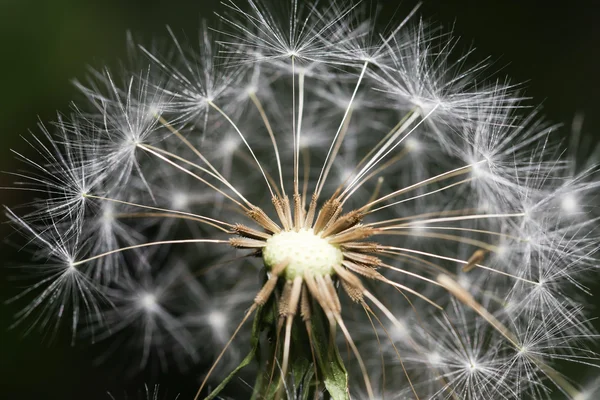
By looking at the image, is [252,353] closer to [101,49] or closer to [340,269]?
[340,269]

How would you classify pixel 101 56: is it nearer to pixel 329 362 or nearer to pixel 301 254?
pixel 301 254

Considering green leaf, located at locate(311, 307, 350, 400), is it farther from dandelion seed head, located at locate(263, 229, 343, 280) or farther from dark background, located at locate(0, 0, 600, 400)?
dark background, located at locate(0, 0, 600, 400)

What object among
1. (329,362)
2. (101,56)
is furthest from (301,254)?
(101,56)

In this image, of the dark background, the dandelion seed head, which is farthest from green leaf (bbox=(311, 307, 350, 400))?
the dark background

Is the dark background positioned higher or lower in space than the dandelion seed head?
higher

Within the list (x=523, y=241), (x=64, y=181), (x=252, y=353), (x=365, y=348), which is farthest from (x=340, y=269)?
(x=365, y=348)

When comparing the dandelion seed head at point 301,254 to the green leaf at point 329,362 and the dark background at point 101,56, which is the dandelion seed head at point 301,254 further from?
the dark background at point 101,56

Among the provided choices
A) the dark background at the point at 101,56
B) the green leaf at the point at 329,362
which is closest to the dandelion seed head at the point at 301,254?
the green leaf at the point at 329,362

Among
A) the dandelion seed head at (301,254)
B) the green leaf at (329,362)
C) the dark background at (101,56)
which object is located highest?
the dark background at (101,56)

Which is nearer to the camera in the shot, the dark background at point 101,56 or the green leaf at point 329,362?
the green leaf at point 329,362
